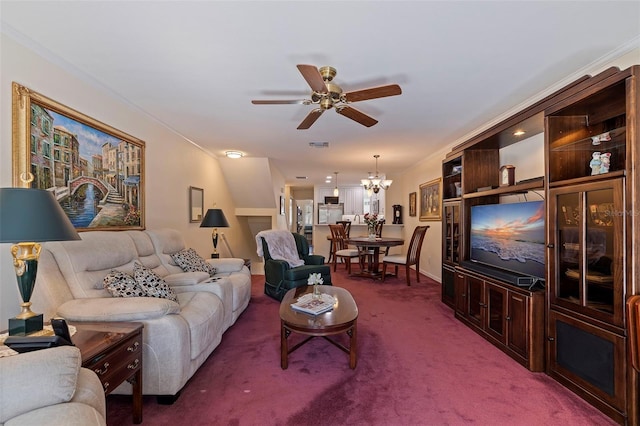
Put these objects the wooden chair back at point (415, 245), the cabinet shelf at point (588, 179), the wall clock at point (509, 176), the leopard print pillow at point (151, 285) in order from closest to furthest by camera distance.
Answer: the cabinet shelf at point (588, 179)
the leopard print pillow at point (151, 285)
the wall clock at point (509, 176)
the wooden chair back at point (415, 245)

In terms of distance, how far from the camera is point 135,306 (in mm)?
1842

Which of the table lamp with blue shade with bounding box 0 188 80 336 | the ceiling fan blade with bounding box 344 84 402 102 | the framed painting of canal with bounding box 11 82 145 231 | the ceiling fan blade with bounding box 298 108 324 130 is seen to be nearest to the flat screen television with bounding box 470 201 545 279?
the ceiling fan blade with bounding box 344 84 402 102

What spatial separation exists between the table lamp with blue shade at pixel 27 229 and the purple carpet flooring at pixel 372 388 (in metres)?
0.80

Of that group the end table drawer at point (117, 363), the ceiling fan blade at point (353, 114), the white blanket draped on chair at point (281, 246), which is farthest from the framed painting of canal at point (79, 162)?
the ceiling fan blade at point (353, 114)

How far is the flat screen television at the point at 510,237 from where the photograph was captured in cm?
250

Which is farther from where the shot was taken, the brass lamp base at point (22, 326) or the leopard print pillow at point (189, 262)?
the leopard print pillow at point (189, 262)

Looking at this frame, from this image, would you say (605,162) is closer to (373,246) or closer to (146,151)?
(373,246)

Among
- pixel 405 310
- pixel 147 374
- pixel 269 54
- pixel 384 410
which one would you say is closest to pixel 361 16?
pixel 269 54

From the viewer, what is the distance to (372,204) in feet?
29.3

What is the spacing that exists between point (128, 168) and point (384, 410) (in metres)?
3.18

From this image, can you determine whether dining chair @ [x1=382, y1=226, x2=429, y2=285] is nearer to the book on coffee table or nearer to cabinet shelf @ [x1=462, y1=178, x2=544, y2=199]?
cabinet shelf @ [x1=462, y1=178, x2=544, y2=199]

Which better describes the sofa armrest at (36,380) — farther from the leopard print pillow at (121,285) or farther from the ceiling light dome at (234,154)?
the ceiling light dome at (234,154)

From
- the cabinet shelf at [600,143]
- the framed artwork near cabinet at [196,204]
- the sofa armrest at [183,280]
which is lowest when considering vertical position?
the sofa armrest at [183,280]

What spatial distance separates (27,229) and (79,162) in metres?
1.41
